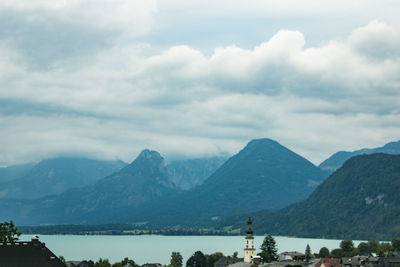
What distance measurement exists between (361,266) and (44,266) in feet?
403

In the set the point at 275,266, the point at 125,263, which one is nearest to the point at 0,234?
the point at 275,266

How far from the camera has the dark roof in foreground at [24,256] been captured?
71.1 meters

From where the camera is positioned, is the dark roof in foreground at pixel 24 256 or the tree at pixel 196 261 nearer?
the dark roof in foreground at pixel 24 256

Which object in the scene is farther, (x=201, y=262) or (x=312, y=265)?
(x=201, y=262)

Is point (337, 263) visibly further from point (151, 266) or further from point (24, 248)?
point (24, 248)

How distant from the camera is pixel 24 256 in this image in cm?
7256

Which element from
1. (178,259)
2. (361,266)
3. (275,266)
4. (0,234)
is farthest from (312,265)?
(0,234)

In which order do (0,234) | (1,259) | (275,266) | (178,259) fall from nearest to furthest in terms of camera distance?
1. (1,259)
2. (0,234)
3. (275,266)
4. (178,259)

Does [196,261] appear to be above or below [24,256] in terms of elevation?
below

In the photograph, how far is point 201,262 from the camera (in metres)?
188

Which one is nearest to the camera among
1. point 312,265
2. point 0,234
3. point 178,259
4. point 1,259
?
point 1,259

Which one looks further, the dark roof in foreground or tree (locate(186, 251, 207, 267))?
tree (locate(186, 251, 207, 267))

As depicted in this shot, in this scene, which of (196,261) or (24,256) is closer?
(24,256)

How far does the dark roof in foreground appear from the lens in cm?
7112
